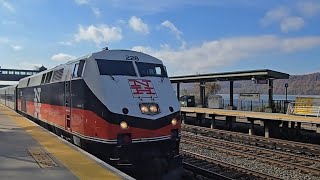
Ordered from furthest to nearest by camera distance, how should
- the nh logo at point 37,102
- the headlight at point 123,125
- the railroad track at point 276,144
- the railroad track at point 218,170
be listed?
the nh logo at point 37,102 < the railroad track at point 276,144 < the railroad track at point 218,170 < the headlight at point 123,125

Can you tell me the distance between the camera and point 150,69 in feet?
34.5

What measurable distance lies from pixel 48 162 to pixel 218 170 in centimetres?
619

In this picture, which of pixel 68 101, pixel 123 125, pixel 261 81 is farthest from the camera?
pixel 261 81

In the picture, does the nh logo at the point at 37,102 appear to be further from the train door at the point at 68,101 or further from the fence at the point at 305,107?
the fence at the point at 305,107

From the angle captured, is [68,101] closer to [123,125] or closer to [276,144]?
[123,125]

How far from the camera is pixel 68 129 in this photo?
1141cm

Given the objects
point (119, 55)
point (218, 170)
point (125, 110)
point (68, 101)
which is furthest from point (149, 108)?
point (218, 170)

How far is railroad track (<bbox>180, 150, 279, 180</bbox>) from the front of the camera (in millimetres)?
10789

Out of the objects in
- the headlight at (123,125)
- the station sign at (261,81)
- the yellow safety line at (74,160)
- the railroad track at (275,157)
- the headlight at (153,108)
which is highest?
the station sign at (261,81)

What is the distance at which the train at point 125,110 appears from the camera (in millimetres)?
8695

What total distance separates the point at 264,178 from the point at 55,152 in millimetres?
6234

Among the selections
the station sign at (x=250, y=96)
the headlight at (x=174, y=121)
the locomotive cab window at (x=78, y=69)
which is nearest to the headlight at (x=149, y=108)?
the headlight at (x=174, y=121)

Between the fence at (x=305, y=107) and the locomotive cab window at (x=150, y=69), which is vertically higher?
the locomotive cab window at (x=150, y=69)

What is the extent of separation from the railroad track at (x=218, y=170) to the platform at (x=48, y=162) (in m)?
4.06
